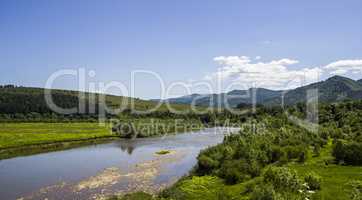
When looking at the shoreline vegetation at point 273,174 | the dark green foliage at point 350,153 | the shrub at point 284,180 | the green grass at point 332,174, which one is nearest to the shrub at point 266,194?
the shoreline vegetation at point 273,174

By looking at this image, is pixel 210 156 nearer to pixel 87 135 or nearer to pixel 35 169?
pixel 35 169

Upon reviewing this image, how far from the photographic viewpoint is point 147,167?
186 ft

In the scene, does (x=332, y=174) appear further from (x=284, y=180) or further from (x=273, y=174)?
(x=284, y=180)

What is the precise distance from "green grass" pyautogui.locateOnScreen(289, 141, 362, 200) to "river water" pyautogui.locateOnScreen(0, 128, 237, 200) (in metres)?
17.2

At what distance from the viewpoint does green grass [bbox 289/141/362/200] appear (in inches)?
1157

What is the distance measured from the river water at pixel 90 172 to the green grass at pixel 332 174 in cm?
1723

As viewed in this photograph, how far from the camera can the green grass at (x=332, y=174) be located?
96.4ft

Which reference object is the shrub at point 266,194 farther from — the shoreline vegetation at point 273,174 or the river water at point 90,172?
the river water at point 90,172

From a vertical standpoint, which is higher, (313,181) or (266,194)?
(266,194)

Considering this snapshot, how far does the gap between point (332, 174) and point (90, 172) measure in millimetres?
34078

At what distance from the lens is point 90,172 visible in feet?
175

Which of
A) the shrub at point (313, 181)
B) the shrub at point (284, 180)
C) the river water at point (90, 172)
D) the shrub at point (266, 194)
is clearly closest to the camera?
the shrub at point (266, 194)

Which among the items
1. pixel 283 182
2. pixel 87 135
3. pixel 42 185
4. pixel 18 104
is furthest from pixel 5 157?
pixel 18 104

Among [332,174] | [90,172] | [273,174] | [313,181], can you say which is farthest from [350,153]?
[90,172]
